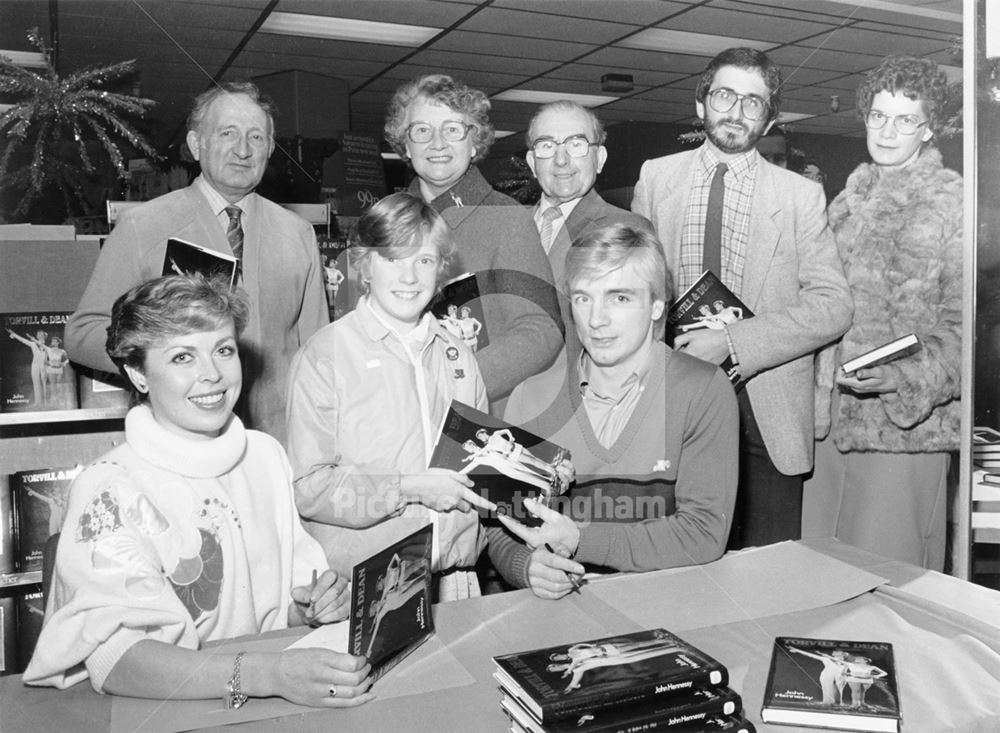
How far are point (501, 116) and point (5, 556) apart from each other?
1392 mm

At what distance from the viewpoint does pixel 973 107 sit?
2344mm

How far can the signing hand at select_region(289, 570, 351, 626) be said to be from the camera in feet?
5.36

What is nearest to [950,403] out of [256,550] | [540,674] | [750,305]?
[750,305]

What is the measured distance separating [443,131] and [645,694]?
1.21m

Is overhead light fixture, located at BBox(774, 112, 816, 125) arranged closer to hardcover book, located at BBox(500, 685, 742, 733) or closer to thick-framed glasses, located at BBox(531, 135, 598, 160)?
thick-framed glasses, located at BBox(531, 135, 598, 160)

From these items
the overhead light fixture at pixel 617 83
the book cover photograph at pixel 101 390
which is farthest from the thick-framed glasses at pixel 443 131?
the book cover photograph at pixel 101 390

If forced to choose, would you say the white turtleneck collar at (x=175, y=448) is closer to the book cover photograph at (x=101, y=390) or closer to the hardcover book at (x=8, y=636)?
the book cover photograph at (x=101, y=390)

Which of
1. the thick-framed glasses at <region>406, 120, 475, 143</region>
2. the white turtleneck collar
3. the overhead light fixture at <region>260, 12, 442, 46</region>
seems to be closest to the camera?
the white turtleneck collar

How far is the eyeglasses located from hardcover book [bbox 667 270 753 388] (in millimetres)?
596

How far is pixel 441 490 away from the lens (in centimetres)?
192

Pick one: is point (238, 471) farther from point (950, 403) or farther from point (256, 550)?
point (950, 403)

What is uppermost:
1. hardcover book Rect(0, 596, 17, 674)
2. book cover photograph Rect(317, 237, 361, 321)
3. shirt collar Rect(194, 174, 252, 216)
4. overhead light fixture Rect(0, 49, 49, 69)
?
overhead light fixture Rect(0, 49, 49, 69)

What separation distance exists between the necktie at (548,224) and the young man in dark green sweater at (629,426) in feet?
0.21

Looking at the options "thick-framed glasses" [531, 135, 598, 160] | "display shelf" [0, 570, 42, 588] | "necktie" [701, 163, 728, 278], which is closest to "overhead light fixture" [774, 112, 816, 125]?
"necktie" [701, 163, 728, 278]
